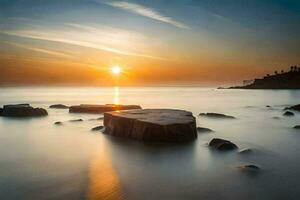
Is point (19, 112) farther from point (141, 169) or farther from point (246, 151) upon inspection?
point (246, 151)

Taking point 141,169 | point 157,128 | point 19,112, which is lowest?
point 141,169

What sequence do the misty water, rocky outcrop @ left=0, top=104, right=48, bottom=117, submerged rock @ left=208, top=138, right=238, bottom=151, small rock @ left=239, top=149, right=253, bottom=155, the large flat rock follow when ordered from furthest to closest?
rocky outcrop @ left=0, top=104, right=48, bottom=117 < the large flat rock < submerged rock @ left=208, top=138, right=238, bottom=151 < small rock @ left=239, top=149, right=253, bottom=155 < the misty water

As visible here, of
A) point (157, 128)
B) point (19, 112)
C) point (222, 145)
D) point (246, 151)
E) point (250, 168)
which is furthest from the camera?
point (19, 112)

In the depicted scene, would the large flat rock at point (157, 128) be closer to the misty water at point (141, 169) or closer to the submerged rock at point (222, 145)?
the misty water at point (141, 169)

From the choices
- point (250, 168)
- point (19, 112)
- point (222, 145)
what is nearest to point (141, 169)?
point (250, 168)

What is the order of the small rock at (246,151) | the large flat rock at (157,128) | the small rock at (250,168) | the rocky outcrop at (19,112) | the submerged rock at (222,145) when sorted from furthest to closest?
the rocky outcrop at (19,112) → the large flat rock at (157,128) → the submerged rock at (222,145) → the small rock at (246,151) → the small rock at (250,168)

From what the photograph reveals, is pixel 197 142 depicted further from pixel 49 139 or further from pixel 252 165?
pixel 49 139

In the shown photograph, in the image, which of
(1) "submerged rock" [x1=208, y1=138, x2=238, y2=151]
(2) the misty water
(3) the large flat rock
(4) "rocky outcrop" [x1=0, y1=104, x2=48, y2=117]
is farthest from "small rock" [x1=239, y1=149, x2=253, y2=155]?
(4) "rocky outcrop" [x1=0, y1=104, x2=48, y2=117]

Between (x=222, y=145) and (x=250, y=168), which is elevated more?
(x=222, y=145)

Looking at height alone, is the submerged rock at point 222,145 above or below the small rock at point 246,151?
above

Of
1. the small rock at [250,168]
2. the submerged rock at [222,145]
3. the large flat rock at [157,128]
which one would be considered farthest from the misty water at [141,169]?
the large flat rock at [157,128]

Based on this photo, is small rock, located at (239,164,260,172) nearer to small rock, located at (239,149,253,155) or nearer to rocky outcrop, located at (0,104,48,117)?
small rock, located at (239,149,253,155)

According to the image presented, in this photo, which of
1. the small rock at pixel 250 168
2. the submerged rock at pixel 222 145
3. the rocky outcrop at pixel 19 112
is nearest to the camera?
the small rock at pixel 250 168
